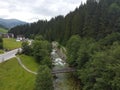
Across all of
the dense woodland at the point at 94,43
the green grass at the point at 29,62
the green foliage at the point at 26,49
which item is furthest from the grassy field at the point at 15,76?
the dense woodland at the point at 94,43

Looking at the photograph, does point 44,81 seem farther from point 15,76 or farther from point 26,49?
point 26,49

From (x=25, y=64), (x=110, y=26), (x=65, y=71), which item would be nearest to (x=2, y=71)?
(x=25, y=64)

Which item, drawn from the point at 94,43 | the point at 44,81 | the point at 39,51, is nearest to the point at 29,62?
the point at 39,51

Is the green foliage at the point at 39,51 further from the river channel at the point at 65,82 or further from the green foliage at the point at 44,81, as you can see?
the green foliage at the point at 44,81

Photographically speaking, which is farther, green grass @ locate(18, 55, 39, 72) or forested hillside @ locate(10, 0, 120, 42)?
forested hillside @ locate(10, 0, 120, 42)

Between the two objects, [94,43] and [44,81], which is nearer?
[44,81]

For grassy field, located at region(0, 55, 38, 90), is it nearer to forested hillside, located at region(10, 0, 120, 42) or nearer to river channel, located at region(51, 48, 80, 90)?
river channel, located at region(51, 48, 80, 90)

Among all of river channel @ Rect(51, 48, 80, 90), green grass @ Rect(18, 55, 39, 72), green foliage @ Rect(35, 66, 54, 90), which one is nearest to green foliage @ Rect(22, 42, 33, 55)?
green grass @ Rect(18, 55, 39, 72)
